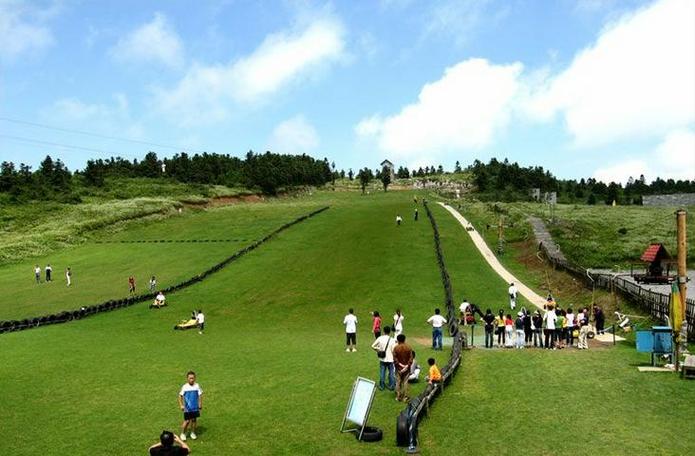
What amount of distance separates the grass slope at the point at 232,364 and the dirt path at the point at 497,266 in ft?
19.3

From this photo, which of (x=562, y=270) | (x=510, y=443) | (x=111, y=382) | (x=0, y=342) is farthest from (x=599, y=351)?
(x=0, y=342)

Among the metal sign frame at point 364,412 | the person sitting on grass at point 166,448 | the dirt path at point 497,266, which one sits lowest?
the dirt path at point 497,266

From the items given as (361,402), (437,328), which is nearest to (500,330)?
(437,328)

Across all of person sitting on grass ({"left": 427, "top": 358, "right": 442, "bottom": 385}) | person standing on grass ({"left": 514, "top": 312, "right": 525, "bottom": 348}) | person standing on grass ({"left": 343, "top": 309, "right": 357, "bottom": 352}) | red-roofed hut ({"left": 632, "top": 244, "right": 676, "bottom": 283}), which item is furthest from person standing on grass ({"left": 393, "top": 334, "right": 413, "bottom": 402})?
red-roofed hut ({"left": 632, "top": 244, "right": 676, "bottom": 283})

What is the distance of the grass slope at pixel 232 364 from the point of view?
15.8 meters

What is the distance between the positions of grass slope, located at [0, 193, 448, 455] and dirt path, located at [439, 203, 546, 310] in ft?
19.3

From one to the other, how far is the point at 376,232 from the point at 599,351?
52400 millimetres

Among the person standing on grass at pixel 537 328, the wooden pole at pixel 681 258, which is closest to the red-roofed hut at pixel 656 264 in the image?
the person standing on grass at pixel 537 328

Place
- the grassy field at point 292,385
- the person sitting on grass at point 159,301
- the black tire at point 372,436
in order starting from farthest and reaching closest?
the person sitting on grass at point 159,301 < the grassy field at point 292,385 < the black tire at point 372,436

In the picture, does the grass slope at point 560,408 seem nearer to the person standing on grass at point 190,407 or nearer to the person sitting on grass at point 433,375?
the person sitting on grass at point 433,375

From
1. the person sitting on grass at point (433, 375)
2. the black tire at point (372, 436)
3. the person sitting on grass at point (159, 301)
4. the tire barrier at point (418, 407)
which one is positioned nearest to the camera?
the tire barrier at point (418, 407)

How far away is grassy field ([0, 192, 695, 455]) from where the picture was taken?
15227 millimetres

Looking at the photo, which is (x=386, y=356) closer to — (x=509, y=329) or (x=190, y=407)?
(x=190, y=407)

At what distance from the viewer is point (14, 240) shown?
8162 centimetres
